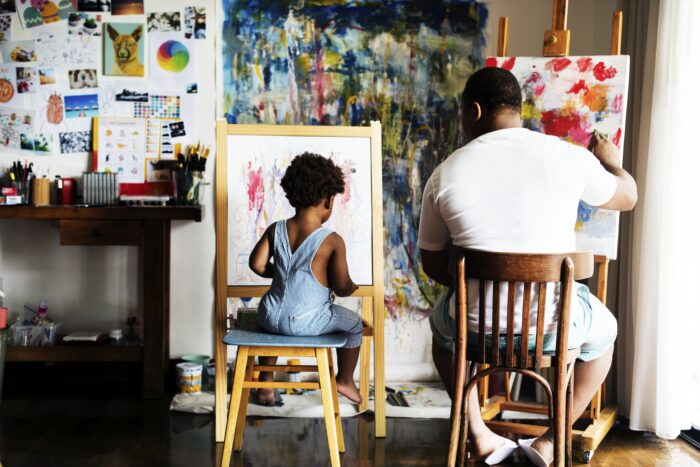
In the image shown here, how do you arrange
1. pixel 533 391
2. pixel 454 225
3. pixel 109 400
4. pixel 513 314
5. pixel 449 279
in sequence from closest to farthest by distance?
1. pixel 513 314
2. pixel 454 225
3. pixel 449 279
4. pixel 109 400
5. pixel 533 391

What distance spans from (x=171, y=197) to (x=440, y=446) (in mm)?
1758

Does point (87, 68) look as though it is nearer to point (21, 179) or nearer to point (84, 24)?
point (84, 24)

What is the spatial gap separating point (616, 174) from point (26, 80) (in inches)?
113

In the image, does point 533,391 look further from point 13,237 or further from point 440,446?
point 13,237

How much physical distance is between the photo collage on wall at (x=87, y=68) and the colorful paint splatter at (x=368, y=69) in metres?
0.25

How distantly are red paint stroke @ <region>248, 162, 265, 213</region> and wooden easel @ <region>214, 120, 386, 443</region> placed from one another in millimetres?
112

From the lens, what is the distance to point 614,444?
2.95 metres

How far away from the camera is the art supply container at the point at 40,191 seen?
365 centimetres

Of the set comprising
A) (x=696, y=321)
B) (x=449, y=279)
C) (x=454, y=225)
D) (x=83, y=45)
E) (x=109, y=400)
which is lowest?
(x=109, y=400)

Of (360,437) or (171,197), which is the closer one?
(360,437)

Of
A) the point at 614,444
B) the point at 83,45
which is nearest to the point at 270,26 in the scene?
the point at 83,45

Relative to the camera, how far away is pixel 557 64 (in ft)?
9.93

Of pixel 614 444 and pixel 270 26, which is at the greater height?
pixel 270 26

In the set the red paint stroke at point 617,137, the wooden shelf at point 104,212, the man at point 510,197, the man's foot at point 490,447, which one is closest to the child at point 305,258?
the man at point 510,197
